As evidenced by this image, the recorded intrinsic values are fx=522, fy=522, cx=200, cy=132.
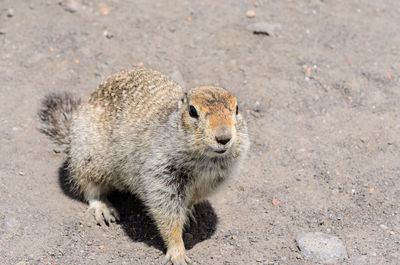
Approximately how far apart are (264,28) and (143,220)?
373cm

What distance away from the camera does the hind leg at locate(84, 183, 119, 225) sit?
5371mm

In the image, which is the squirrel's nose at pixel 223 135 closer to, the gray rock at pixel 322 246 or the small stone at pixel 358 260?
the gray rock at pixel 322 246

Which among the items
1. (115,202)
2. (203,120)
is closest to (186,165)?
(203,120)

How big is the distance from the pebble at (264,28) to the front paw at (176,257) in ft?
13.1

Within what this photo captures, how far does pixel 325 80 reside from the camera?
281 inches

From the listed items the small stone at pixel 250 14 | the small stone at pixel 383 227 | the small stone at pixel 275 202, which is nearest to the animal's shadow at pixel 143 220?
the small stone at pixel 275 202

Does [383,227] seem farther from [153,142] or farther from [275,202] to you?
[153,142]

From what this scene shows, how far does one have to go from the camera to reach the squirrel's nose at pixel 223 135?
390 cm

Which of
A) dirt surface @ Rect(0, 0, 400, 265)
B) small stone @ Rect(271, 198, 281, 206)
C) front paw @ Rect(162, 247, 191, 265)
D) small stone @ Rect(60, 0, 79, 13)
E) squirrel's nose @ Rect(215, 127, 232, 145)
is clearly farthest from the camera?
small stone @ Rect(60, 0, 79, 13)

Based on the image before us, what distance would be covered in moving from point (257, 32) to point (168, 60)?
1.45 meters

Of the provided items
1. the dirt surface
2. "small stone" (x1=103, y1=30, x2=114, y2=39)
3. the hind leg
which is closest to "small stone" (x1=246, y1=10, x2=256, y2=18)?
the dirt surface

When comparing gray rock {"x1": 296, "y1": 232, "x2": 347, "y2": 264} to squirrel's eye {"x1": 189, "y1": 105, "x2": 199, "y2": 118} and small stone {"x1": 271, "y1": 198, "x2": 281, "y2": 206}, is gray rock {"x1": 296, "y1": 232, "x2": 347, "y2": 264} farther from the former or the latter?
squirrel's eye {"x1": 189, "y1": 105, "x2": 199, "y2": 118}

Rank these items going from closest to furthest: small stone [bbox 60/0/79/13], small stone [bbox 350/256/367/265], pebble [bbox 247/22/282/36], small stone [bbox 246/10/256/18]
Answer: small stone [bbox 350/256/367/265]
pebble [bbox 247/22/282/36]
small stone [bbox 60/0/79/13]
small stone [bbox 246/10/256/18]

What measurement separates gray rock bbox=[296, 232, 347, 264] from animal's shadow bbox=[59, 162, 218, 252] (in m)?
0.92
